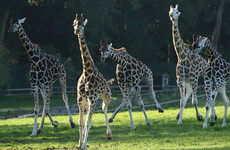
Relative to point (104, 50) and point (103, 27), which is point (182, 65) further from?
point (103, 27)

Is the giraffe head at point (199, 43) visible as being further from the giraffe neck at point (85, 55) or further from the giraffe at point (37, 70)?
the giraffe at point (37, 70)

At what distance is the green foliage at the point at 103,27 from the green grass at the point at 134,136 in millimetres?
25466

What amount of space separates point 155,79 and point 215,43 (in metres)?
7.48

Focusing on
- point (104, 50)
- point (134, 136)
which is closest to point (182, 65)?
point (104, 50)

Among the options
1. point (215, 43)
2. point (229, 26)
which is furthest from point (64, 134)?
point (229, 26)

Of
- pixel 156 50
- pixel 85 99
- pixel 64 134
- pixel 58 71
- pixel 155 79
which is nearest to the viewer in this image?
pixel 85 99

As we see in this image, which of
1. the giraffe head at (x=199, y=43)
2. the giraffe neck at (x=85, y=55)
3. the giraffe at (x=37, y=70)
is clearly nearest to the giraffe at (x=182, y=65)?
the giraffe head at (x=199, y=43)

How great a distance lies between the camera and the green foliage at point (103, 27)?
151 ft

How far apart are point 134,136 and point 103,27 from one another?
3501 centimetres

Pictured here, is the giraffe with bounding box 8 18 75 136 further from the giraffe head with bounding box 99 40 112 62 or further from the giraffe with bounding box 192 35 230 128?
the giraffe with bounding box 192 35 230 128

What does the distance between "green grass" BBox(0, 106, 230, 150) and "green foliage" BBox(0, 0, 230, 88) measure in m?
25.5

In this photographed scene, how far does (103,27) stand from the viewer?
50.0 m

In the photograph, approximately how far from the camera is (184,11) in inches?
1893

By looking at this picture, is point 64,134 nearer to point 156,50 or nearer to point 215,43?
point 215,43
